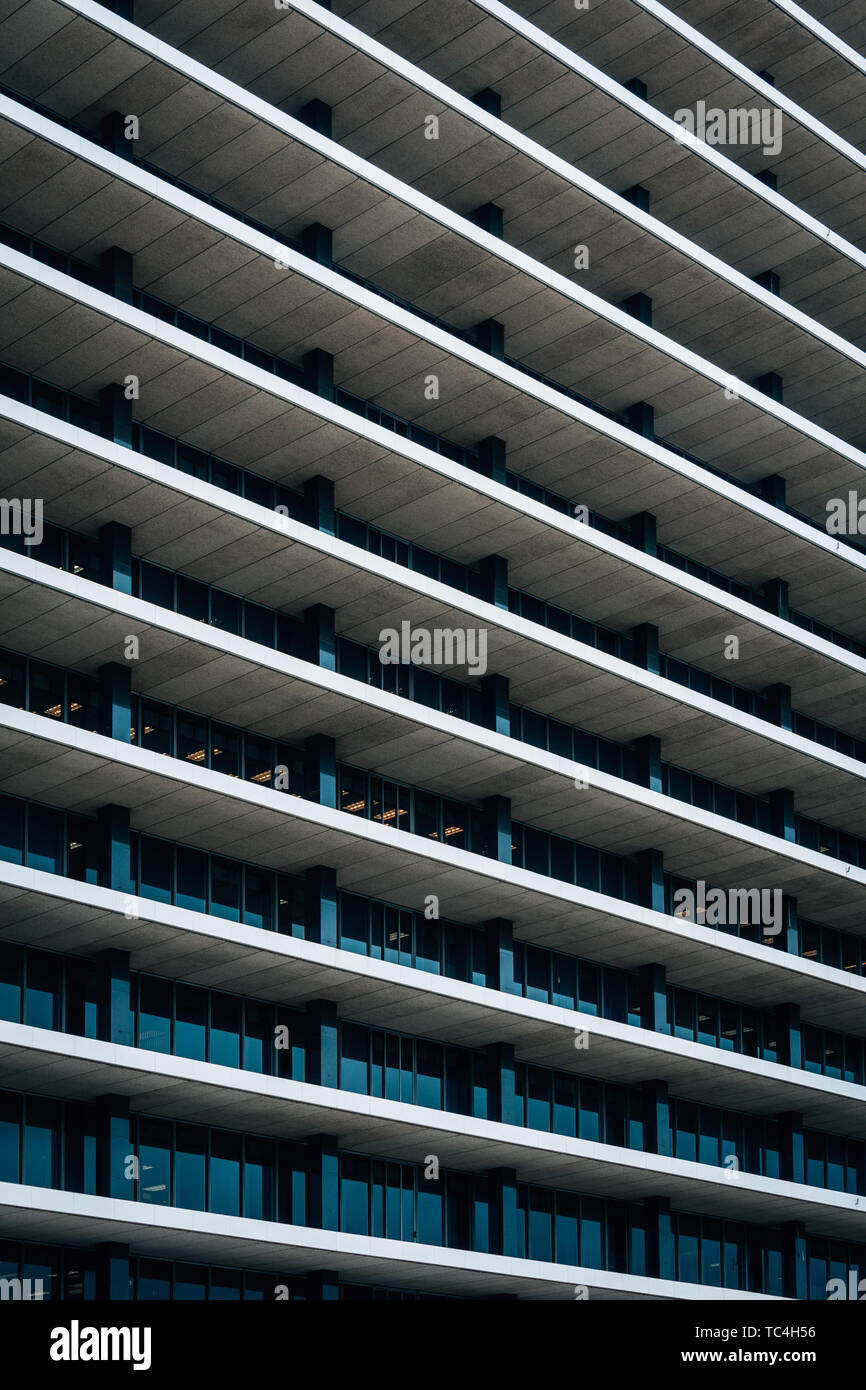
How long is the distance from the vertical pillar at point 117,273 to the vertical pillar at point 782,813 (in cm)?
2510

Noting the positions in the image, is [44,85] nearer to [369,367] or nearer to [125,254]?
[125,254]

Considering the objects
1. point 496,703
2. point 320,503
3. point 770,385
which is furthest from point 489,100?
point 496,703

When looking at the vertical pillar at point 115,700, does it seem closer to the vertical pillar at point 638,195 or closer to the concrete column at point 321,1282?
the concrete column at point 321,1282

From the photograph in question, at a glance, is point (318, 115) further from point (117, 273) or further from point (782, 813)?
point (782, 813)

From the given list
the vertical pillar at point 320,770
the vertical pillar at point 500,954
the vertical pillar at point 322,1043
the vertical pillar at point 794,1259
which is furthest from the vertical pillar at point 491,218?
the vertical pillar at point 794,1259

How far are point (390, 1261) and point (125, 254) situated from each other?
72.9ft

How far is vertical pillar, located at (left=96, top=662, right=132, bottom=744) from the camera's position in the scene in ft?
131

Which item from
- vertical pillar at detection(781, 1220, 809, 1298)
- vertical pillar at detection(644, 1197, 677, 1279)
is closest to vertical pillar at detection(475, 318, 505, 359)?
vertical pillar at detection(644, 1197, 677, 1279)

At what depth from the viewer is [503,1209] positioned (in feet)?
152

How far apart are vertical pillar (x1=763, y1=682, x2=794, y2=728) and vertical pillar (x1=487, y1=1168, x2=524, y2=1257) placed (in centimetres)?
1616

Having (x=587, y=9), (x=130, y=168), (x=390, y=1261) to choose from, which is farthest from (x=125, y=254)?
(x=390, y=1261)

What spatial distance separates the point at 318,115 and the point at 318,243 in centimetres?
298

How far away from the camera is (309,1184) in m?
43.5

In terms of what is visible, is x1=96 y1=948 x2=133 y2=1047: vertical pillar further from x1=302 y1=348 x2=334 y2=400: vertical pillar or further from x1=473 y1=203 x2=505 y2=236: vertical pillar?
x1=473 y1=203 x2=505 y2=236: vertical pillar
